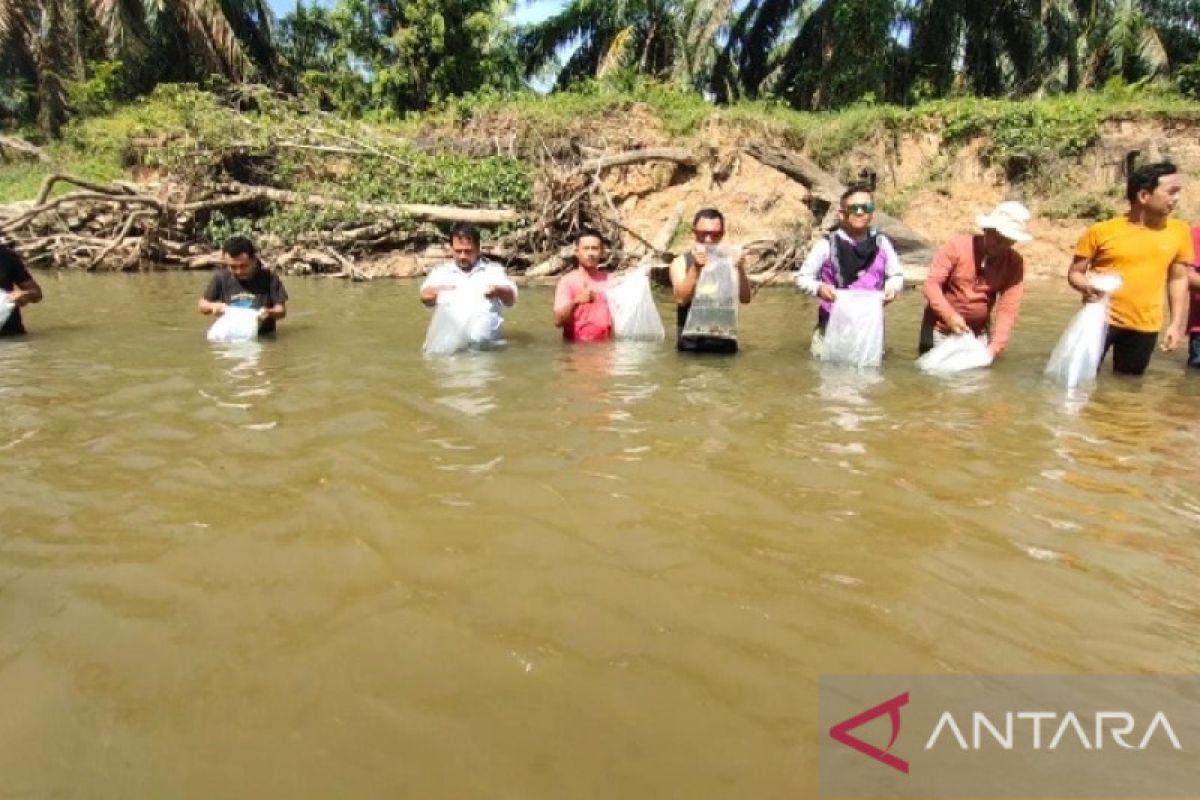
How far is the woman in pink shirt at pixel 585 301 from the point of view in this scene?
19.2 ft

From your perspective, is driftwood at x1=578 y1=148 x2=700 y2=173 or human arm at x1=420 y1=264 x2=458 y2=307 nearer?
human arm at x1=420 y1=264 x2=458 y2=307

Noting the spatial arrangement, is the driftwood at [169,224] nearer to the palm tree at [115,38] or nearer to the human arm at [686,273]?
the human arm at [686,273]

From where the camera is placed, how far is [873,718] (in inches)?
65.2

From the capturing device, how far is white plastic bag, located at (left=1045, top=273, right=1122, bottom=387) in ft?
15.8

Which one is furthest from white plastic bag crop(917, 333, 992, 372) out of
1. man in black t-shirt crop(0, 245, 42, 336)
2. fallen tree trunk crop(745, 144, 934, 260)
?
fallen tree trunk crop(745, 144, 934, 260)

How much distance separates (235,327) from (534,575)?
488 centimetres

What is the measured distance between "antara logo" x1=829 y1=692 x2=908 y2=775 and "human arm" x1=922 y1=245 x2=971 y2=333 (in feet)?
12.5

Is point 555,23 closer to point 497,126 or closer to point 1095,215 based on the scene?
point 497,126

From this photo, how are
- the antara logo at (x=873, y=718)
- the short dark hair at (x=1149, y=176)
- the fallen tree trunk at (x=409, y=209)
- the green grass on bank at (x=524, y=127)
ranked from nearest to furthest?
the antara logo at (x=873, y=718) → the short dark hair at (x=1149, y=176) → the fallen tree trunk at (x=409, y=209) → the green grass on bank at (x=524, y=127)

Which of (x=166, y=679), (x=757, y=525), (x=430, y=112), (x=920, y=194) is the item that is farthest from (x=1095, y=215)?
(x=166, y=679)

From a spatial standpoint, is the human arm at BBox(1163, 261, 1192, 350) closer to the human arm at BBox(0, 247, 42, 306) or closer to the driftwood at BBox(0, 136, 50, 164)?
the human arm at BBox(0, 247, 42, 306)

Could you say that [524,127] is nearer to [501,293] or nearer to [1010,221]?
[501,293]

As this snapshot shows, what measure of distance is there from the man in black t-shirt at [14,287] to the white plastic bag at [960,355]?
21.9ft

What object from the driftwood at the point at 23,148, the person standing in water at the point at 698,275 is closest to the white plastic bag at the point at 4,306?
the person standing in water at the point at 698,275
